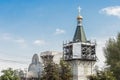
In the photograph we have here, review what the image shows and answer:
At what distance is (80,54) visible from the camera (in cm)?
7119

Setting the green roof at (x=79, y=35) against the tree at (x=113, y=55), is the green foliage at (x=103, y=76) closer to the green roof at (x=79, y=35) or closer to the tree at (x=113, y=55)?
the tree at (x=113, y=55)

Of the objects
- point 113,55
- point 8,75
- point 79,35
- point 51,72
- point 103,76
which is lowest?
point 103,76

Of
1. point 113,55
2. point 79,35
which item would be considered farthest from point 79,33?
point 113,55

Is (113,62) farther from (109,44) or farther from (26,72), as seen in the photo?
(26,72)

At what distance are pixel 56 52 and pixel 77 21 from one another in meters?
9.30

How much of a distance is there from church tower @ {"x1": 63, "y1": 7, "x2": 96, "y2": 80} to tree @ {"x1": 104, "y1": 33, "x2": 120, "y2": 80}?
150 inches

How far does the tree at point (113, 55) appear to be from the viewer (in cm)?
6438

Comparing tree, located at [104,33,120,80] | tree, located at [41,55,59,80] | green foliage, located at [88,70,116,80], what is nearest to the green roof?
tree, located at [104,33,120,80]

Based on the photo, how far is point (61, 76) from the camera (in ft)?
202

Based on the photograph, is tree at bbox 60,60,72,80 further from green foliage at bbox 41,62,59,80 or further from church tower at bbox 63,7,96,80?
church tower at bbox 63,7,96,80

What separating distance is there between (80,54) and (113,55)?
6.67m

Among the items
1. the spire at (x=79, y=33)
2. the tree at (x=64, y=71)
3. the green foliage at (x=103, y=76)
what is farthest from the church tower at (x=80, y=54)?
the green foliage at (x=103, y=76)

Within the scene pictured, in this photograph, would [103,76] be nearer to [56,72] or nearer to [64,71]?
[64,71]

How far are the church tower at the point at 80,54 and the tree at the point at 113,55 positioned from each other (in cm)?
380
